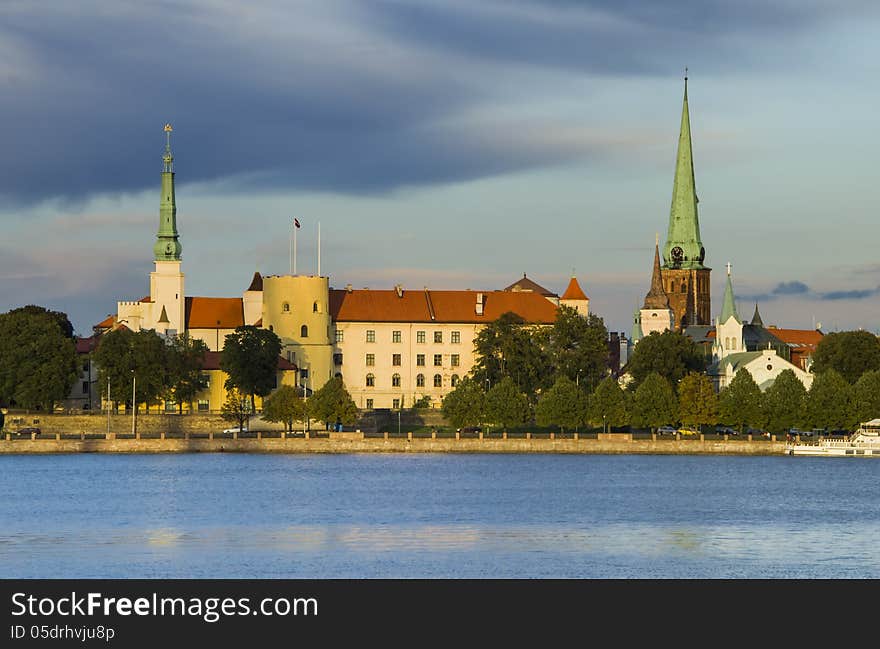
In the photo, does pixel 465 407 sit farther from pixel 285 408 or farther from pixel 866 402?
pixel 866 402

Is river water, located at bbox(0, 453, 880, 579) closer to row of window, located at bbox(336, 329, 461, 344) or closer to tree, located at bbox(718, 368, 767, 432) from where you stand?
tree, located at bbox(718, 368, 767, 432)

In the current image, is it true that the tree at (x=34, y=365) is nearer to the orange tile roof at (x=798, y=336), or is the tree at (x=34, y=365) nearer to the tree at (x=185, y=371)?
the tree at (x=185, y=371)

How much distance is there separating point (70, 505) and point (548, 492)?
1691cm

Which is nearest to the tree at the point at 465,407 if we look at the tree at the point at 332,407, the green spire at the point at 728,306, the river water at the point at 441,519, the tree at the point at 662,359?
the tree at the point at 332,407

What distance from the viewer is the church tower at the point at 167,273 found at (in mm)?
117375

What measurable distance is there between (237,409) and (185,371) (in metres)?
4.45

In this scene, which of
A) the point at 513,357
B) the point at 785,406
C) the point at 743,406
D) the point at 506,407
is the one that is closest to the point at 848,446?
the point at 785,406

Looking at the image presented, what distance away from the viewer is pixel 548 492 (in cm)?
6494

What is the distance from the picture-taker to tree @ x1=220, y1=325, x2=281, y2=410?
102m

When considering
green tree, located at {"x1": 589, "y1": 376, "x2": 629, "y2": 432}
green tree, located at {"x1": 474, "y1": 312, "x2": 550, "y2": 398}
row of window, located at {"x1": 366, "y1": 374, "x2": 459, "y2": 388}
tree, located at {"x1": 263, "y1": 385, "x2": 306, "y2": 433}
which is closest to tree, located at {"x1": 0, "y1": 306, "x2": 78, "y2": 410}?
tree, located at {"x1": 263, "y1": 385, "x2": 306, "y2": 433}

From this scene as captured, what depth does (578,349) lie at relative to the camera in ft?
351

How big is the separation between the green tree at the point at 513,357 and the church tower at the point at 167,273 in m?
22.0
